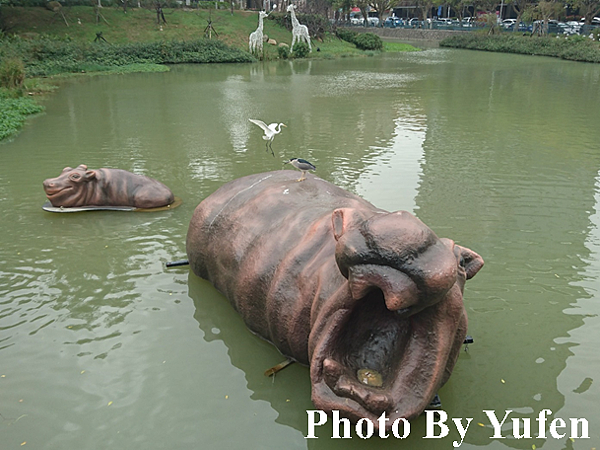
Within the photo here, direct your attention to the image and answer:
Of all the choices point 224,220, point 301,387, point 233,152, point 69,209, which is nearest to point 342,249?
point 301,387

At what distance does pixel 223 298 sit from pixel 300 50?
31889 millimetres

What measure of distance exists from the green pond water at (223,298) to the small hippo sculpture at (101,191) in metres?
0.23

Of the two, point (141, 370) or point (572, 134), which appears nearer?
point (141, 370)

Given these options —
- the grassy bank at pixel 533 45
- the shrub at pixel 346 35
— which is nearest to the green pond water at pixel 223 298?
the grassy bank at pixel 533 45

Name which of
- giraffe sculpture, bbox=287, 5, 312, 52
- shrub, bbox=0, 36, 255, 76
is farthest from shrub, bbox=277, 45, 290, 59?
shrub, bbox=0, 36, 255, 76

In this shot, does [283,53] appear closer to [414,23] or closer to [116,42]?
[116,42]

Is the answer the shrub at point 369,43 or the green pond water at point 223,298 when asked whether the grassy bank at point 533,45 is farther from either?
the green pond water at point 223,298

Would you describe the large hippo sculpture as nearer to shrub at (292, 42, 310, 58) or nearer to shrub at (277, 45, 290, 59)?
shrub at (277, 45, 290, 59)

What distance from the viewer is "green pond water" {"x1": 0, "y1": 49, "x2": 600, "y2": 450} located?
4035 millimetres

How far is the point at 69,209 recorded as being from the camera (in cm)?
805

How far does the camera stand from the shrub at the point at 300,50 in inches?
1383

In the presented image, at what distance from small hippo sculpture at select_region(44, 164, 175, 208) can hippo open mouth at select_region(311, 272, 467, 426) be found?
5.38m

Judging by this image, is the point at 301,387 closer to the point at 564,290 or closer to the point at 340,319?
the point at 340,319

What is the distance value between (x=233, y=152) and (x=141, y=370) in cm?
725
